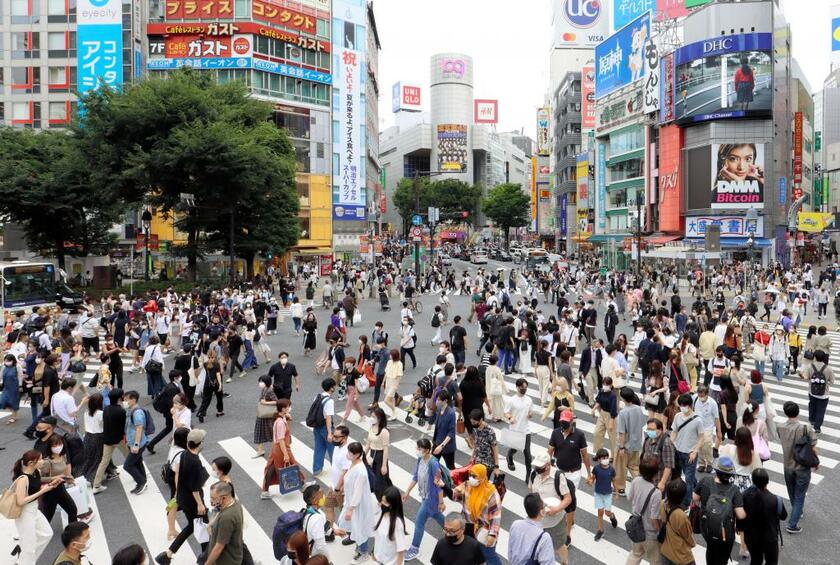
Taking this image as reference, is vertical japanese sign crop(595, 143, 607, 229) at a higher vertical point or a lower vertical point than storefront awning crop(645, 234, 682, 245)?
higher

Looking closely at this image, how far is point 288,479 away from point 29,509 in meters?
3.01

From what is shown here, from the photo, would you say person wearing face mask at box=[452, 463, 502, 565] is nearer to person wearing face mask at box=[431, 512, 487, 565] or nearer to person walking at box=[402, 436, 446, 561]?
person walking at box=[402, 436, 446, 561]

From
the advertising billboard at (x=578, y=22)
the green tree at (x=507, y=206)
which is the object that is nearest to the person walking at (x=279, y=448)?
the green tree at (x=507, y=206)

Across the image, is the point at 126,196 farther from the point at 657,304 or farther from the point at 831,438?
the point at 831,438

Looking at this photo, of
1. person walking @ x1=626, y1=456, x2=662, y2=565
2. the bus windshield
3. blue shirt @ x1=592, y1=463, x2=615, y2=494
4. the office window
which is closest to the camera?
person walking @ x1=626, y1=456, x2=662, y2=565

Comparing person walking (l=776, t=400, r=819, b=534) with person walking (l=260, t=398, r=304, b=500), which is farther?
person walking (l=260, t=398, r=304, b=500)

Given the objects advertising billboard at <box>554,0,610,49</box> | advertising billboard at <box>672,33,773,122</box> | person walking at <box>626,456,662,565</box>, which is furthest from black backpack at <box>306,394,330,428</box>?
advertising billboard at <box>554,0,610,49</box>

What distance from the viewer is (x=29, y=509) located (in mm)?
6859

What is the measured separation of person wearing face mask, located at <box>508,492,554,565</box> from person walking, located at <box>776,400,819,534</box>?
3958 millimetres

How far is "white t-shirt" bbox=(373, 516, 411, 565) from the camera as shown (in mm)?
6574

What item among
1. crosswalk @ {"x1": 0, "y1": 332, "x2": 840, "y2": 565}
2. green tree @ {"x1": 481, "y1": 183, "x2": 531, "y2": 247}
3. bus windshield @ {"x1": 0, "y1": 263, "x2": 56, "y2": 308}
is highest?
green tree @ {"x1": 481, "y1": 183, "x2": 531, "y2": 247}

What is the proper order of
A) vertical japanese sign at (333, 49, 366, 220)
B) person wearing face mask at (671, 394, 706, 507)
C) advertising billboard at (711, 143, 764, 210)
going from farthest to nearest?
vertical japanese sign at (333, 49, 366, 220) → advertising billboard at (711, 143, 764, 210) → person wearing face mask at (671, 394, 706, 507)

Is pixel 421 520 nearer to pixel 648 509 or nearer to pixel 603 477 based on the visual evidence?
pixel 603 477

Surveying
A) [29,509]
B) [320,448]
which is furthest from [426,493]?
[29,509]
